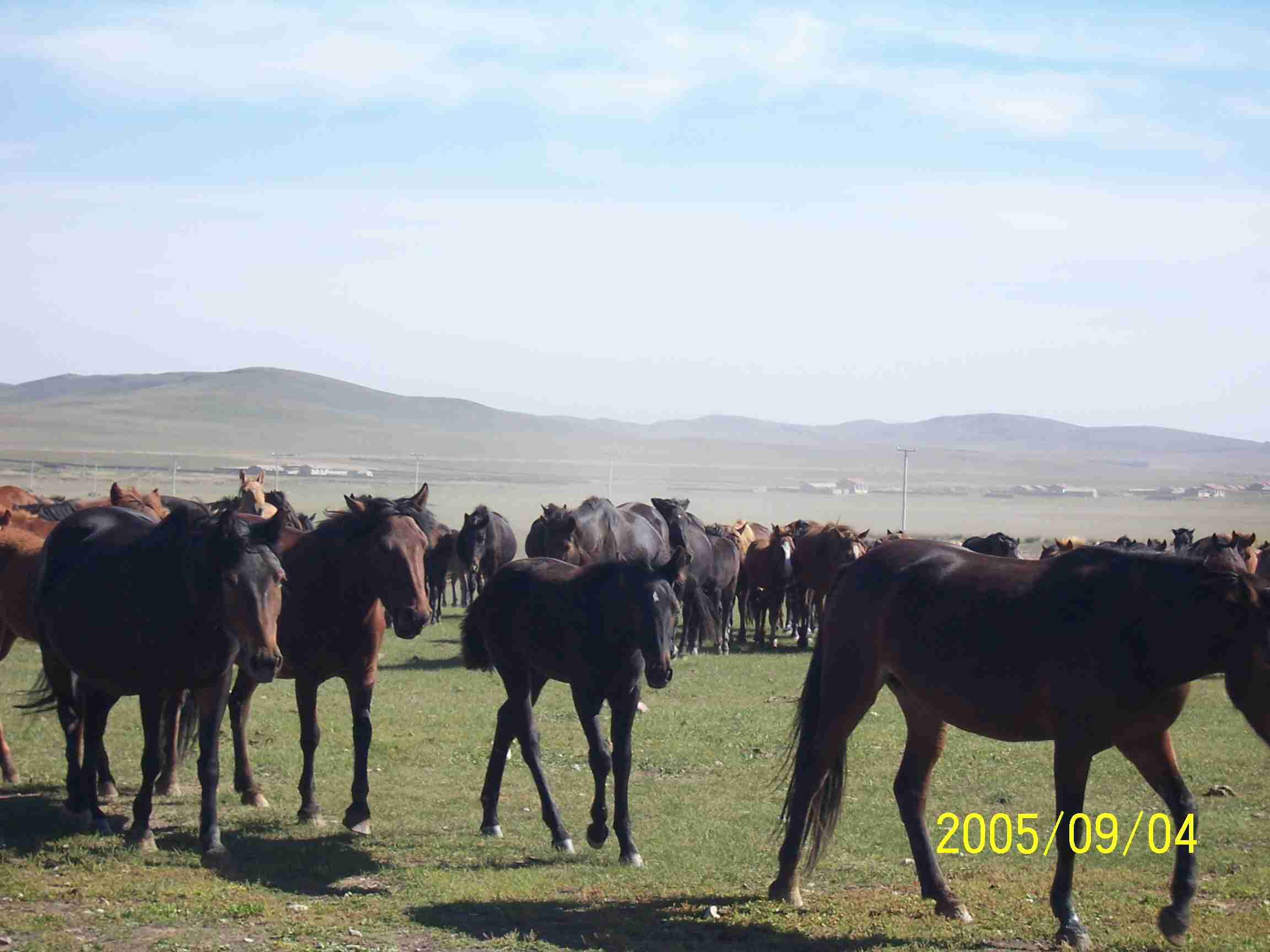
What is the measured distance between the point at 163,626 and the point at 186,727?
2353 mm

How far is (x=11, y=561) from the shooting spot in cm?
1038

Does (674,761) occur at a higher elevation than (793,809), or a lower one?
lower

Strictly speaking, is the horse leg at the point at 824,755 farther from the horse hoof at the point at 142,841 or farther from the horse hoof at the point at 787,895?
the horse hoof at the point at 142,841

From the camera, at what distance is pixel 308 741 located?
30.5ft

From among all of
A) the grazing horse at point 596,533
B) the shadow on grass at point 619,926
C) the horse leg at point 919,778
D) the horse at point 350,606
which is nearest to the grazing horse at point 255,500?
the grazing horse at point 596,533

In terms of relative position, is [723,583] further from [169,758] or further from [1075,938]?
[1075,938]

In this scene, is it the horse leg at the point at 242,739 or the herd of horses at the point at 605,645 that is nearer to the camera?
the herd of horses at the point at 605,645

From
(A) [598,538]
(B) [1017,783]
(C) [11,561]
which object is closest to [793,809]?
(B) [1017,783]

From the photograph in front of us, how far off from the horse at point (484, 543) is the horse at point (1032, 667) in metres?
13.5

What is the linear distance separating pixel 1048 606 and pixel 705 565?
1542cm

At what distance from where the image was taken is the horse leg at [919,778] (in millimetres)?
7121

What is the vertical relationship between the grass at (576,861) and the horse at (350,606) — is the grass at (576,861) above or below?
below

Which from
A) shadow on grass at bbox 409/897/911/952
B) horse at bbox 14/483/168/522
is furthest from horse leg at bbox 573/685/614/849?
horse at bbox 14/483/168/522

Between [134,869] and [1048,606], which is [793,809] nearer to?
[1048,606]
